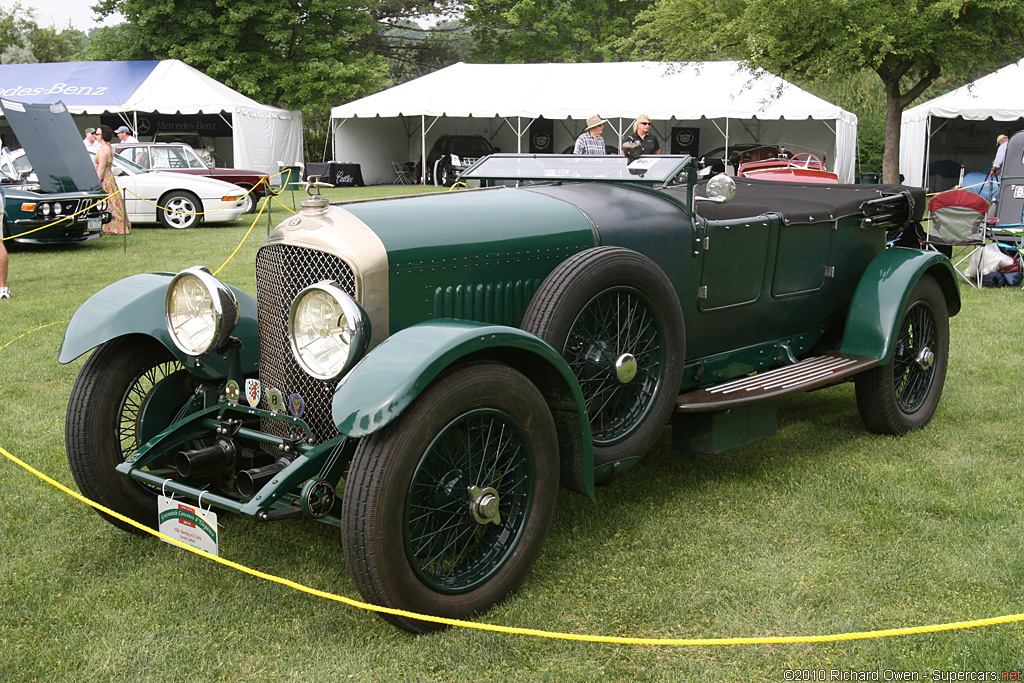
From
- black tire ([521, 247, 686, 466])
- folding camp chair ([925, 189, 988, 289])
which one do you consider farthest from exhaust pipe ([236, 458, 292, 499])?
folding camp chair ([925, 189, 988, 289])

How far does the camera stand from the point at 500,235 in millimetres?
3527

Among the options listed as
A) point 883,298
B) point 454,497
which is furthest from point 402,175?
point 454,497

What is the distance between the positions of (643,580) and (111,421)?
2.13 metres

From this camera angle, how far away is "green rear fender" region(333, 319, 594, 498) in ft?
8.80

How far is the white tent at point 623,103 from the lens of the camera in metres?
23.4

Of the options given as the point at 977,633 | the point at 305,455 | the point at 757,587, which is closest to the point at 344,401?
the point at 305,455

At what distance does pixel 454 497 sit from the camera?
3.02m

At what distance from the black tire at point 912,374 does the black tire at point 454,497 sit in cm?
241

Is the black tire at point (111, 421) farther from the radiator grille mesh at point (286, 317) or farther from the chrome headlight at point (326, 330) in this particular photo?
the chrome headlight at point (326, 330)

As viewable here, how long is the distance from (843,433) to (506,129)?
2687 centimetres

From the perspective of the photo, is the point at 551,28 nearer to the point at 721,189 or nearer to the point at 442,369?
the point at 721,189

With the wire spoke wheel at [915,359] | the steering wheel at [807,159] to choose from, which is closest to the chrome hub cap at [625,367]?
the wire spoke wheel at [915,359]

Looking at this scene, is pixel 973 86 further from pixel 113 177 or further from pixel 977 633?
pixel 977 633

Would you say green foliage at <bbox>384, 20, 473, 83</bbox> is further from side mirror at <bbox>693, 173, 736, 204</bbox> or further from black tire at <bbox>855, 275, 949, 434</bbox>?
side mirror at <bbox>693, 173, 736, 204</bbox>
